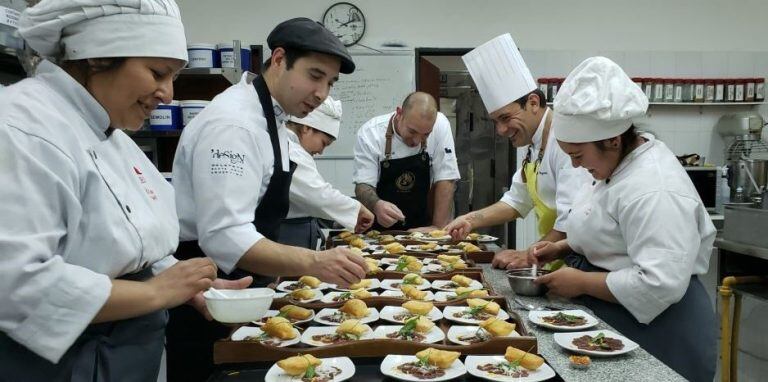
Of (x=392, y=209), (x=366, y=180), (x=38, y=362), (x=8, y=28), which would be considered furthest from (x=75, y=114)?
(x=366, y=180)

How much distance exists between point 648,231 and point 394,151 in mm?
2194

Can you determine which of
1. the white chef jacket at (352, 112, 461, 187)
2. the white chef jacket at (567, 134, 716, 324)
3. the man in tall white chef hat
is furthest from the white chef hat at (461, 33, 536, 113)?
the white chef jacket at (352, 112, 461, 187)

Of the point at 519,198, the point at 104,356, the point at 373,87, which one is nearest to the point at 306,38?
the point at 104,356

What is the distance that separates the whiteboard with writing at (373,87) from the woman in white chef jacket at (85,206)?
4.23m

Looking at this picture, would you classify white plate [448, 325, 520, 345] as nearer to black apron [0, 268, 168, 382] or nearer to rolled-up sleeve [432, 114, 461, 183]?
black apron [0, 268, 168, 382]

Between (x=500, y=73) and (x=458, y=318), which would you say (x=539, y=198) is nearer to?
(x=500, y=73)

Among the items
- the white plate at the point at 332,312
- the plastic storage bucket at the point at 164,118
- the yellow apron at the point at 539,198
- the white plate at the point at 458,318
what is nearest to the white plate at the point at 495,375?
the white plate at the point at 458,318

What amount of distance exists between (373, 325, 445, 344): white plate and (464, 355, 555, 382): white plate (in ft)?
0.47

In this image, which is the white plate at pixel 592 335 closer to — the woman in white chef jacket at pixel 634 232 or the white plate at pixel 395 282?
the woman in white chef jacket at pixel 634 232

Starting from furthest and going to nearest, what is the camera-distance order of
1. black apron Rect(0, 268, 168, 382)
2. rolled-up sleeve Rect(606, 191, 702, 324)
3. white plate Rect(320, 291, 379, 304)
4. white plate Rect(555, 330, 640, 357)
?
1. white plate Rect(320, 291, 379, 304)
2. rolled-up sleeve Rect(606, 191, 702, 324)
3. white plate Rect(555, 330, 640, 357)
4. black apron Rect(0, 268, 168, 382)

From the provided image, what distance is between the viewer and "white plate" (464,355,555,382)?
3.98 feet

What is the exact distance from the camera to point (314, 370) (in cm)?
125

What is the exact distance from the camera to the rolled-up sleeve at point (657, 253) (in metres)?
1.67

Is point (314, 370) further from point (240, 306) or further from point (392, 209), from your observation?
point (392, 209)
